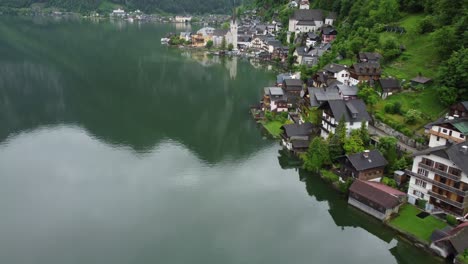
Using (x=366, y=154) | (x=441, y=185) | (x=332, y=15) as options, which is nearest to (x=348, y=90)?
(x=366, y=154)

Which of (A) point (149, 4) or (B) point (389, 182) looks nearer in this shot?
(B) point (389, 182)

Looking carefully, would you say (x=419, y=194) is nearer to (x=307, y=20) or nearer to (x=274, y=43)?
(x=274, y=43)

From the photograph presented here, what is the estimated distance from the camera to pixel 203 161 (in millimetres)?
25172

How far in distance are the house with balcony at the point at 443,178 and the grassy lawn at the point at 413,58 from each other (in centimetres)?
1384

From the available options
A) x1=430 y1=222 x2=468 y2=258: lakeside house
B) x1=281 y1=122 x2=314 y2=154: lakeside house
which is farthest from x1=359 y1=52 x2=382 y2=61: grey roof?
x1=430 y1=222 x2=468 y2=258: lakeside house

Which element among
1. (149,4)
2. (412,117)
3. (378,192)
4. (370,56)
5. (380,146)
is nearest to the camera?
(378,192)

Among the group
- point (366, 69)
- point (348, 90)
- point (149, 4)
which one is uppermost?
point (149, 4)

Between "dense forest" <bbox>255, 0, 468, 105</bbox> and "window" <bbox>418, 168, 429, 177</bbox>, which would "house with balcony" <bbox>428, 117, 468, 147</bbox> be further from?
"dense forest" <bbox>255, 0, 468, 105</bbox>

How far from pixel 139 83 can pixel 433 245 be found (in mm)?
34990

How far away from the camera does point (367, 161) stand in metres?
20.5

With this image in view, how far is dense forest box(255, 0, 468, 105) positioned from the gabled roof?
8913 mm

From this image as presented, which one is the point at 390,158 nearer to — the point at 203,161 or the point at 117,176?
the point at 203,161

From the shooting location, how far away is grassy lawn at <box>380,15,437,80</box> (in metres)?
30.7

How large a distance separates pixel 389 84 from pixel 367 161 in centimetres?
1037
